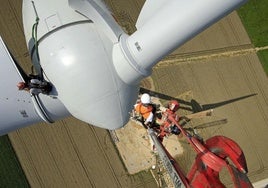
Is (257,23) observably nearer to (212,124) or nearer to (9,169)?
(212,124)

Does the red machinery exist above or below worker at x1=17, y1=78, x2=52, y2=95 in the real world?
below

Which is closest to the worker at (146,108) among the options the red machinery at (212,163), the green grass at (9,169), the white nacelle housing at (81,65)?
the red machinery at (212,163)

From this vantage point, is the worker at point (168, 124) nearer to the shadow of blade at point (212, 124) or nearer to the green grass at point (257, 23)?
the shadow of blade at point (212, 124)

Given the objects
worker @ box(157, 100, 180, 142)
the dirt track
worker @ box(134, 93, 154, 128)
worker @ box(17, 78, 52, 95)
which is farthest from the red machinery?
the dirt track

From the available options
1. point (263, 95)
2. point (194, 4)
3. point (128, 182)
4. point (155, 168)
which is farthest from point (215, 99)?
point (194, 4)

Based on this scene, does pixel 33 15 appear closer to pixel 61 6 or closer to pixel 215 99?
pixel 61 6

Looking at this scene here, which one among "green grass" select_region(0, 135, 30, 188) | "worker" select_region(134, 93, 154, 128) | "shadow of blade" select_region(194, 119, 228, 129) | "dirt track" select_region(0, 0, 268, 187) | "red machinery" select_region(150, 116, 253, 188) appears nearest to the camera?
"red machinery" select_region(150, 116, 253, 188)

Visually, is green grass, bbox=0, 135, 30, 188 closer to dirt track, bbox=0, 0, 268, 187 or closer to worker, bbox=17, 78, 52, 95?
dirt track, bbox=0, 0, 268, 187

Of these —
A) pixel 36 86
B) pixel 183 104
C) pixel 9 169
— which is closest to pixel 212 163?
pixel 36 86

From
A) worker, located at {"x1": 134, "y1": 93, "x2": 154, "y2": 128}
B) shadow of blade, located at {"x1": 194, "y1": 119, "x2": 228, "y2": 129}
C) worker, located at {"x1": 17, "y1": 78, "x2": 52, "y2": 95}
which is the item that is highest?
worker, located at {"x1": 17, "y1": 78, "x2": 52, "y2": 95}
